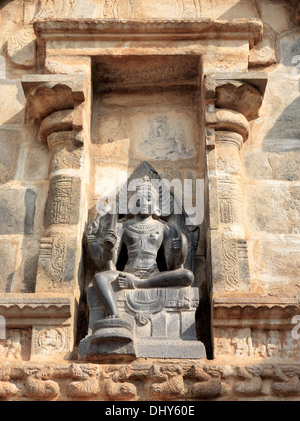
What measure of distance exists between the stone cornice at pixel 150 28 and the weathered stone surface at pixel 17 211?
4.80 ft

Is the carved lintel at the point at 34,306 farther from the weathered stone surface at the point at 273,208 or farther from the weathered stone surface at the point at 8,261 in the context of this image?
the weathered stone surface at the point at 273,208

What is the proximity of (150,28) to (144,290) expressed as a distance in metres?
2.43

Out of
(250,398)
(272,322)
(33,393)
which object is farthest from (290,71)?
(33,393)

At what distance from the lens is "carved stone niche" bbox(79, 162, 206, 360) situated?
5.17 metres

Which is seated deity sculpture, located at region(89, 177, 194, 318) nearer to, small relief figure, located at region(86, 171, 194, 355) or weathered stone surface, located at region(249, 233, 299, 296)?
small relief figure, located at region(86, 171, 194, 355)

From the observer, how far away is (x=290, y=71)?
22.3 feet

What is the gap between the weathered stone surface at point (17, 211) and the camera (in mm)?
6066

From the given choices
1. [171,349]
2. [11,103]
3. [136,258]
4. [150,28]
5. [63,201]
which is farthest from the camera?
[11,103]

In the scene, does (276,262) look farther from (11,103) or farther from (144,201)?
(11,103)

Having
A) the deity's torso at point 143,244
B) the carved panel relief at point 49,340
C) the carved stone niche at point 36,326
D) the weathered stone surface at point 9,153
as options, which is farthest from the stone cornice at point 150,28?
the carved panel relief at point 49,340

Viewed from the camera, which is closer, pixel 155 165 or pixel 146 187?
pixel 146 187

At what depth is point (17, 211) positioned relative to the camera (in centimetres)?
614

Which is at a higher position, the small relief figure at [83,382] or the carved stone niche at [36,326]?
the carved stone niche at [36,326]

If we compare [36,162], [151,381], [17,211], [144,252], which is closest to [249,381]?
[151,381]
